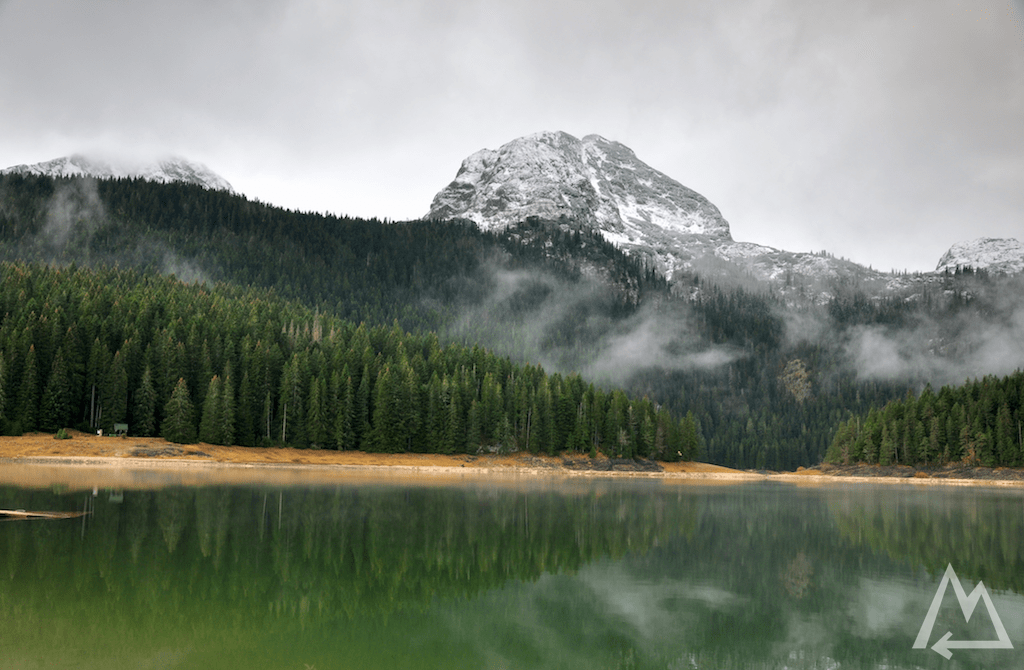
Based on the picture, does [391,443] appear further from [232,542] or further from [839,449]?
[839,449]

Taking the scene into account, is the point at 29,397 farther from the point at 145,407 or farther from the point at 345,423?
the point at 345,423

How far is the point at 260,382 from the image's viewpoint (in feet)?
314

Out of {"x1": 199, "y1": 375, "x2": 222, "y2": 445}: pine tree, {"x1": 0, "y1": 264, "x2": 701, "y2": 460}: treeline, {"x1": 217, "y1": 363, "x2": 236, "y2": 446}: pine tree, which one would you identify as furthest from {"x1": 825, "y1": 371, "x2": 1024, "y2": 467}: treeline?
{"x1": 199, "y1": 375, "x2": 222, "y2": 445}: pine tree

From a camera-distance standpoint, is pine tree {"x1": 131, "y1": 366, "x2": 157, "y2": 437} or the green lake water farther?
pine tree {"x1": 131, "y1": 366, "x2": 157, "y2": 437}

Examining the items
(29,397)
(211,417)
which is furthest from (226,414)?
(29,397)

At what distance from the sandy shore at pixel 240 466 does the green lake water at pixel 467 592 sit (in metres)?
23.2

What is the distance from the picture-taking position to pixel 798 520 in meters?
38.2

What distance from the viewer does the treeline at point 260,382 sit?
274 feet

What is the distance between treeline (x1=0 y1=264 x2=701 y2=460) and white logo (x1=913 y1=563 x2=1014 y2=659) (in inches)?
3300

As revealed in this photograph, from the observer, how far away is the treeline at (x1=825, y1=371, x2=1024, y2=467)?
4139 inches

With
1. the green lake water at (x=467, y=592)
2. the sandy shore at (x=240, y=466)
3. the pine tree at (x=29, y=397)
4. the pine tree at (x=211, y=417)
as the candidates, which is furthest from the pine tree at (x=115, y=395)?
the green lake water at (x=467, y=592)

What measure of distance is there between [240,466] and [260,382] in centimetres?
2017

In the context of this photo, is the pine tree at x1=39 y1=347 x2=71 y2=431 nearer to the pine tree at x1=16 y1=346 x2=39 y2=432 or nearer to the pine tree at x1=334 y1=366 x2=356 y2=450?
the pine tree at x1=16 y1=346 x2=39 y2=432

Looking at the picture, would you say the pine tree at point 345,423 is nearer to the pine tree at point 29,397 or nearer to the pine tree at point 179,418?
the pine tree at point 179,418
